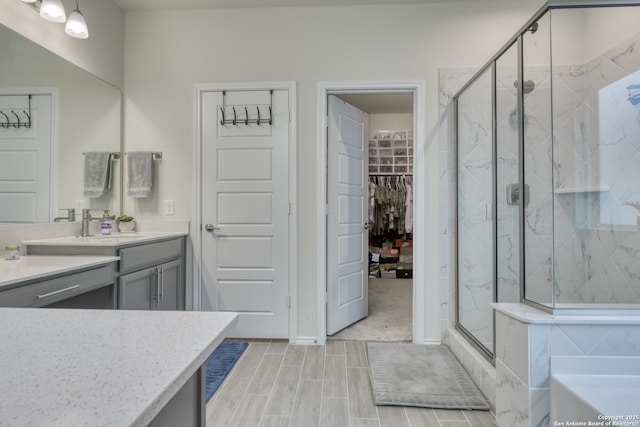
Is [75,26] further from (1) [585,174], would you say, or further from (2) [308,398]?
(1) [585,174]

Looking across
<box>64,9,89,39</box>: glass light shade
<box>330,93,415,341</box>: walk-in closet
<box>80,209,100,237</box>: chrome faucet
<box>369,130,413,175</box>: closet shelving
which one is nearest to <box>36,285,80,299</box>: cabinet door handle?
<box>80,209,100,237</box>: chrome faucet

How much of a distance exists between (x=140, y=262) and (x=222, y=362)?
90 centimetres

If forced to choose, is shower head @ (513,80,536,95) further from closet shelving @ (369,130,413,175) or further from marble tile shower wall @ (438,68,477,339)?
closet shelving @ (369,130,413,175)

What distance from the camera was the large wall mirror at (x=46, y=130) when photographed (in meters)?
1.85

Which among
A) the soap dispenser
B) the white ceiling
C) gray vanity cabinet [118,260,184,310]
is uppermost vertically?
the white ceiling

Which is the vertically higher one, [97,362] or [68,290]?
[97,362]

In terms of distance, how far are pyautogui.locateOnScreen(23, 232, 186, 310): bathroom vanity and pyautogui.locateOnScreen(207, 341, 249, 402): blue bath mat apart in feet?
1.75

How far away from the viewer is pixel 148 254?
2.20m

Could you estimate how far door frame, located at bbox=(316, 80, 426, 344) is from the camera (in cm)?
254

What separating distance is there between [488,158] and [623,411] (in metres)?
1.60

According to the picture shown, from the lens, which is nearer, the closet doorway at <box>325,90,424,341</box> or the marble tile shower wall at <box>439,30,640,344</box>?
the marble tile shower wall at <box>439,30,640,344</box>

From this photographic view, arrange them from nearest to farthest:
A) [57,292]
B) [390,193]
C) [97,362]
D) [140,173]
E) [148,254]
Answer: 1. [97,362]
2. [57,292]
3. [148,254]
4. [140,173]
5. [390,193]

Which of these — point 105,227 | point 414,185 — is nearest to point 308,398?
point 414,185

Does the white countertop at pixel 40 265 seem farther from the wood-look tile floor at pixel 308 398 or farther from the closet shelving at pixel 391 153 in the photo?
the closet shelving at pixel 391 153
